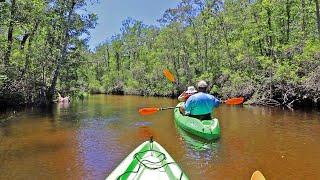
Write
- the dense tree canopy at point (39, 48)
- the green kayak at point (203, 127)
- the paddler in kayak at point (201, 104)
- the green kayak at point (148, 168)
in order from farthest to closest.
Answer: the dense tree canopy at point (39, 48) → the paddler in kayak at point (201, 104) → the green kayak at point (203, 127) → the green kayak at point (148, 168)

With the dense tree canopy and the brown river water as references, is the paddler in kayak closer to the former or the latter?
the brown river water

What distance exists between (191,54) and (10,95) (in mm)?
22418

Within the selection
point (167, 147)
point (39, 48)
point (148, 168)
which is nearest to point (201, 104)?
point (167, 147)

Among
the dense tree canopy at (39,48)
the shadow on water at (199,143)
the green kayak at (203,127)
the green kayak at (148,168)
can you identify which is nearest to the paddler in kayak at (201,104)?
→ the green kayak at (203,127)

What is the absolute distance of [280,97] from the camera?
2288 centimetres

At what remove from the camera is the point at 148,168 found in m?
5.71

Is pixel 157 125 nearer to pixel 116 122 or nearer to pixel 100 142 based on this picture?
pixel 116 122

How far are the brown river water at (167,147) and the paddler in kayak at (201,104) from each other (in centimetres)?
77

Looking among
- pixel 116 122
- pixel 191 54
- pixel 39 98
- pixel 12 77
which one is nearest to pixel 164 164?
pixel 116 122

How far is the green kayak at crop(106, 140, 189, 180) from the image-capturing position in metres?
5.47

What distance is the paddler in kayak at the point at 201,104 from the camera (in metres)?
11.0

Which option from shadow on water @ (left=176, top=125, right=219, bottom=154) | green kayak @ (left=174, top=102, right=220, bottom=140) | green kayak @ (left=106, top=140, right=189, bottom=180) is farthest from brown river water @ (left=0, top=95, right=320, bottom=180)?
green kayak @ (left=106, top=140, right=189, bottom=180)

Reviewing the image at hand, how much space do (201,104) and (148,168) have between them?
226 inches

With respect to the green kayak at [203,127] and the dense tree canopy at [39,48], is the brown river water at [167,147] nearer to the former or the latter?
the green kayak at [203,127]
